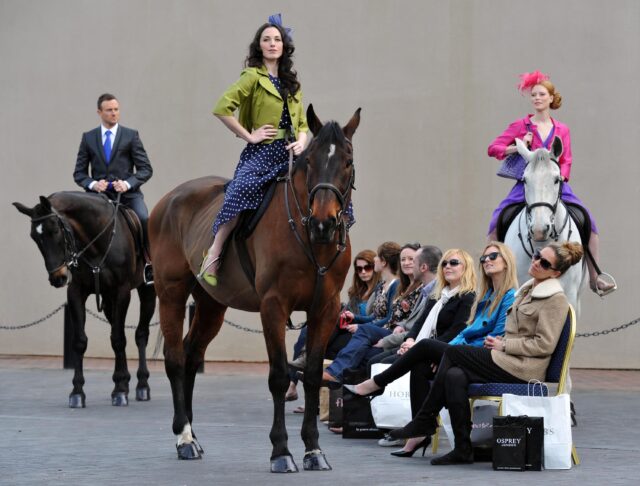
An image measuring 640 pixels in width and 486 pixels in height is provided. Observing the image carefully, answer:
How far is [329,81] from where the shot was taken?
1712 centimetres

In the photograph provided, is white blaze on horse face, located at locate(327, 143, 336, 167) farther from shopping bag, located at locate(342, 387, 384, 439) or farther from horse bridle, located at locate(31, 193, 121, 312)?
horse bridle, located at locate(31, 193, 121, 312)

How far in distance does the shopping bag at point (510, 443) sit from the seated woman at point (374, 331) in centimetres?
256

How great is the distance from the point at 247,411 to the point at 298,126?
13.0ft

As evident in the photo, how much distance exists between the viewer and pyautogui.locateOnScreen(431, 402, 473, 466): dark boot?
26.9ft

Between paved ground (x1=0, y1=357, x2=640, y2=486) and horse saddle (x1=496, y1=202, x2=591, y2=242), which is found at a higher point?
horse saddle (x1=496, y1=202, x2=591, y2=242)

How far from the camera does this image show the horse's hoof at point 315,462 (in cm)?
795

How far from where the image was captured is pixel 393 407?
930cm

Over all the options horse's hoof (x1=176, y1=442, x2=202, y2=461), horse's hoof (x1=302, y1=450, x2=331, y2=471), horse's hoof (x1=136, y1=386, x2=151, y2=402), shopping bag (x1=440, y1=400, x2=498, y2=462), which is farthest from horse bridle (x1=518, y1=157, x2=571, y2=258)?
horse's hoof (x1=136, y1=386, x2=151, y2=402)

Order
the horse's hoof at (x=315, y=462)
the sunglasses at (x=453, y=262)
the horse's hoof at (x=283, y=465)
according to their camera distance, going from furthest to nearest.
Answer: the sunglasses at (x=453, y=262)
the horse's hoof at (x=315, y=462)
the horse's hoof at (x=283, y=465)

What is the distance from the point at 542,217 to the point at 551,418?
9.39 ft

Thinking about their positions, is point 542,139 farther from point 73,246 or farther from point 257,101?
point 73,246

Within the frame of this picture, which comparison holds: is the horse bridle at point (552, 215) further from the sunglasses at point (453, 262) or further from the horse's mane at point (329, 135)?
the horse's mane at point (329, 135)

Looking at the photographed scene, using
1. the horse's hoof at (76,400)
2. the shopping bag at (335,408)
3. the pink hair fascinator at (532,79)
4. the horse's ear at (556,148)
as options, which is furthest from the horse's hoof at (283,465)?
the pink hair fascinator at (532,79)

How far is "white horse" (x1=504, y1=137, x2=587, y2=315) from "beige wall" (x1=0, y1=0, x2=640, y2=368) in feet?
15.2
